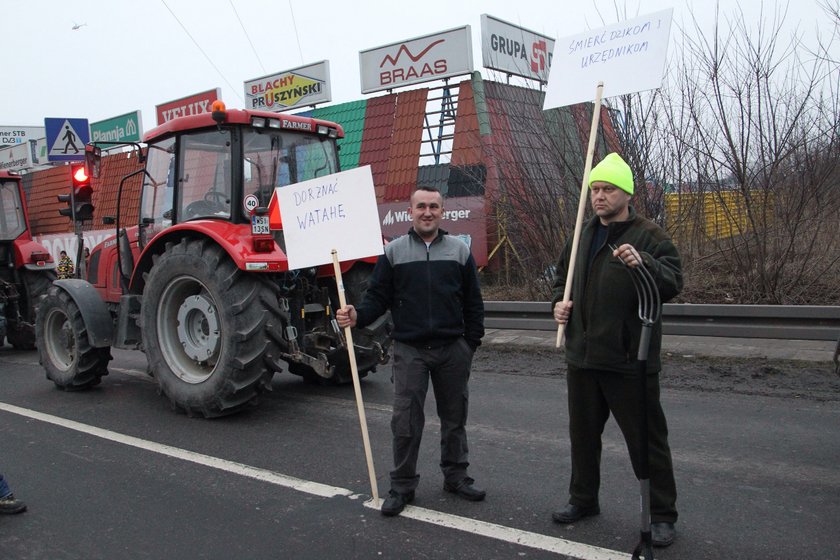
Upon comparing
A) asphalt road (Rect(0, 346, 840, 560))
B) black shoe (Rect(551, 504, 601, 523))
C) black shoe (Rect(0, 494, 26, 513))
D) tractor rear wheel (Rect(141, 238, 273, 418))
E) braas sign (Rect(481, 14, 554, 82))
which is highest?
braas sign (Rect(481, 14, 554, 82))

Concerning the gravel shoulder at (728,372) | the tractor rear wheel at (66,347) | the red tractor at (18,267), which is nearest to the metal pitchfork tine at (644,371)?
the gravel shoulder at (728,372)

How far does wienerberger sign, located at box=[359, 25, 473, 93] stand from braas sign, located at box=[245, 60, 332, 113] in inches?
101

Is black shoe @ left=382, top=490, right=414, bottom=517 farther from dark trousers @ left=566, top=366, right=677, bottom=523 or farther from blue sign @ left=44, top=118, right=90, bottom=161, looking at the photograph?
blue sign @ left=44, top=118, right=90, bottom=161

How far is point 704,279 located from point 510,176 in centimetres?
325

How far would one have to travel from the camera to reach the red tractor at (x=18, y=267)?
1002 cm

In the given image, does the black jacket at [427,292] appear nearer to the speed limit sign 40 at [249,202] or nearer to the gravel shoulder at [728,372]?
the speed limit sign 40 at [249,202]

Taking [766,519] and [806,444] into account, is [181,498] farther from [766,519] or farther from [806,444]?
[806,444]

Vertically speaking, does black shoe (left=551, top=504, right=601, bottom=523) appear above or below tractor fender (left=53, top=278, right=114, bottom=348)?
below

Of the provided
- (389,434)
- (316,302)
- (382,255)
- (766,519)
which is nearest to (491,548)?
(766,519)

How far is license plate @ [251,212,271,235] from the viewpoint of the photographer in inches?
232

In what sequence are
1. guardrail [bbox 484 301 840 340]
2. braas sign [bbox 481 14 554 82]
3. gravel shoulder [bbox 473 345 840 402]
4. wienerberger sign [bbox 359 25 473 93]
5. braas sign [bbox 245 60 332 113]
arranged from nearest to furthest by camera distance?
gravel shoulder [bbox 473 345 840 402], guardrail [bbox 484 301 840 340], braas sign [bbox 481 14 554 82], wienerberger sign [bbox 359 25 473 93], braas sign [bbox 245 60 332 113]

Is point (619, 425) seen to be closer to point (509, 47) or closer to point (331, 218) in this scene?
point (331, 218)

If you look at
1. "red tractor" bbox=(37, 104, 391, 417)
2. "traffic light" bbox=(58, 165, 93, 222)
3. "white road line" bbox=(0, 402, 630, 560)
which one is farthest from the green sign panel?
"white road line" bbox=(0, 402, 630, 560)

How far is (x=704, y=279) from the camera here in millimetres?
10273
